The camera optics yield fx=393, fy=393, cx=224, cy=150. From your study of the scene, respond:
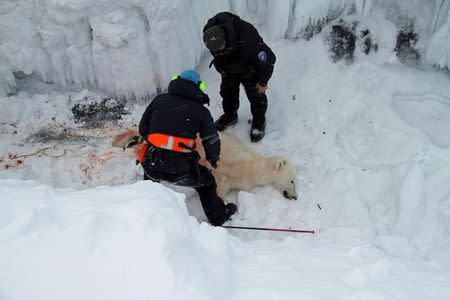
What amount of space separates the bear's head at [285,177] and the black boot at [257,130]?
55 cm

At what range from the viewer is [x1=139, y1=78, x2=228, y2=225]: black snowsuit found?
352 centimetres

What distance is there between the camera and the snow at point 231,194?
2.19 m

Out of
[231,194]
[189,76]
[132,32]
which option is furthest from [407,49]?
[132,32]

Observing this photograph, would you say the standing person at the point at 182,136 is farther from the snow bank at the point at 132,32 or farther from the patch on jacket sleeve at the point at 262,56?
the snow bank at the point at 132,32

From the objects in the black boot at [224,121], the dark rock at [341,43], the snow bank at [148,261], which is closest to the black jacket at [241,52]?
the black boot at [224,121]

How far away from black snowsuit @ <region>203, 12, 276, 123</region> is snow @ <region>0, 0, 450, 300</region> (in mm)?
598

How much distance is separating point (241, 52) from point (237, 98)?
0.76 metres

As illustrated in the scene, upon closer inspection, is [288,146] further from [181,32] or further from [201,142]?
[181,32]

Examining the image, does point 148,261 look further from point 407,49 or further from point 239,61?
point 407,49

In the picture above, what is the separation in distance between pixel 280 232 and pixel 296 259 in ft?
3.29

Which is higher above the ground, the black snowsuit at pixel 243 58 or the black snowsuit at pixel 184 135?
the black snowsuit at pixel 243 58

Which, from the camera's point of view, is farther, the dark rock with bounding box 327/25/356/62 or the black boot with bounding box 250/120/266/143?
the dark rock with bounding box 327/25/356/62

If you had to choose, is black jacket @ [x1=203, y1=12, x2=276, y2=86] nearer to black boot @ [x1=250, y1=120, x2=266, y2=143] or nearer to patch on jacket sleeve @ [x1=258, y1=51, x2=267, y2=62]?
patch on jacket sleeve @ [x1=258, y1=51, x2=267, y2=62]

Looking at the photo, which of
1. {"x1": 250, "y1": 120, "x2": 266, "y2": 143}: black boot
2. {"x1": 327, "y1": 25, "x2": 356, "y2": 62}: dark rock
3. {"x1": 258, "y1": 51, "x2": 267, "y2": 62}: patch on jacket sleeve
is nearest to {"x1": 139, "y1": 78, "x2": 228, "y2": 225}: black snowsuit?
{"x1": 258, "y1": 51, "x2": 267, "y2": 62}: patch on jacket sleeve
